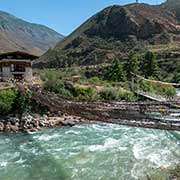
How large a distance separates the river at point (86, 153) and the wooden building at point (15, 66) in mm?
8584

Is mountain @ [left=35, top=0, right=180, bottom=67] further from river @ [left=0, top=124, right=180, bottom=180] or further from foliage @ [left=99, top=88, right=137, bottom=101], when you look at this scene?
river @ [left=0, top=124, right=180, bottom=180]

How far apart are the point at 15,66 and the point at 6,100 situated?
5488 millimetres

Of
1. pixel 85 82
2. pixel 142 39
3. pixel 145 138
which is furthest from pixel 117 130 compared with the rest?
pixel 142 39

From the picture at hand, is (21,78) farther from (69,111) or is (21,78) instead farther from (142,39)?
(142,39)

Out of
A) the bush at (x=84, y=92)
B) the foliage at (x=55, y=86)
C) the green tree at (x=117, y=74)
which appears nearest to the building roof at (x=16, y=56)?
the foliage at (x=55, y=86)

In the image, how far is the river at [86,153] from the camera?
1077cm

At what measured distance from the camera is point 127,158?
1216 centimetres

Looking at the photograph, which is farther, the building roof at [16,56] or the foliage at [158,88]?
the foliage at [158,88]

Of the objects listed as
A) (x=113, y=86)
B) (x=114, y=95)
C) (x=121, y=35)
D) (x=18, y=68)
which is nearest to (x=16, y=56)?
(x=18, y=68)

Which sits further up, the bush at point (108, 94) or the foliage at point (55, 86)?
the foliage at point (55, 86)

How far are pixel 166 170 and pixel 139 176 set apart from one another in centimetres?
90

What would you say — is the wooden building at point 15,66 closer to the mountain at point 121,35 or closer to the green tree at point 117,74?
the green tree at point 117,74

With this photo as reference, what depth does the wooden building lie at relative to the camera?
933 inches

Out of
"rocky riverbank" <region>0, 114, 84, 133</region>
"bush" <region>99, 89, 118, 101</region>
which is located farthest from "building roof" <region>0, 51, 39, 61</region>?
"rocky riverbank" <region>0, 114, 84, 133</region>
